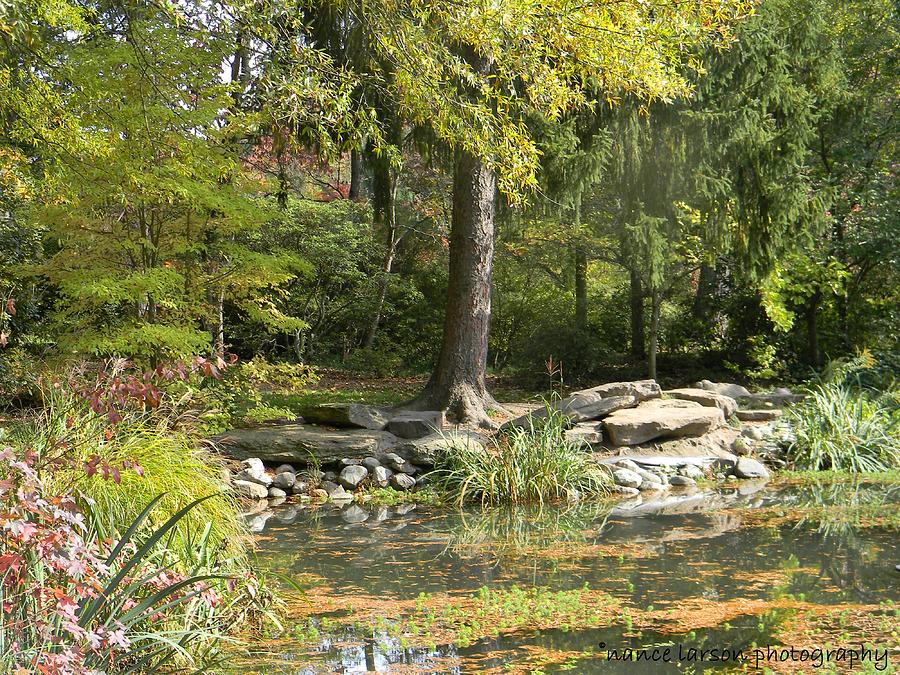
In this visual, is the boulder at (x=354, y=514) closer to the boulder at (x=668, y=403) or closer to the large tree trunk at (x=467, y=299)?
the large tree trunk at (x=467, y=299)

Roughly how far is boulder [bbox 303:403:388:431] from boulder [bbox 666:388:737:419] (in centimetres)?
387

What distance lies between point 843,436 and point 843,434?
0.11 ft

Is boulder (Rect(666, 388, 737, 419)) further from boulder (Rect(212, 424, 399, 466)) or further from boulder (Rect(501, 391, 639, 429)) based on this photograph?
boulder (Rect(212, 424, 399, 466))

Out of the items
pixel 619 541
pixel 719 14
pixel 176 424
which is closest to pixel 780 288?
pixel 719 14

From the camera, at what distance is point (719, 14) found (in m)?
7.15

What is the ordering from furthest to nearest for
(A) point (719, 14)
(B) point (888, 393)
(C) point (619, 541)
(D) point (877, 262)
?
(D) point (877, 262), (B) point (888, 393), (A) point (719, 14), (C) point (619, 541)

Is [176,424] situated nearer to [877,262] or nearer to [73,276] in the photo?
[73,276]

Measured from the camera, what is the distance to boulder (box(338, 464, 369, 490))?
8969 millimetres

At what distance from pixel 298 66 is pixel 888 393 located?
350 inches

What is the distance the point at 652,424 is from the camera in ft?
31.8

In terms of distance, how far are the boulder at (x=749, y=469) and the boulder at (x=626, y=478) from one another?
4.14 feet

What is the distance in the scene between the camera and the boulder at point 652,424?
31.8ft

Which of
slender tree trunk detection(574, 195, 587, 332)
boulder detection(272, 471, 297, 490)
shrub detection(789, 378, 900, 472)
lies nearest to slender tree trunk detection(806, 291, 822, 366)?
slender tree trunk detection(574, 195, 587, 332)

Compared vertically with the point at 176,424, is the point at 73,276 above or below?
above
